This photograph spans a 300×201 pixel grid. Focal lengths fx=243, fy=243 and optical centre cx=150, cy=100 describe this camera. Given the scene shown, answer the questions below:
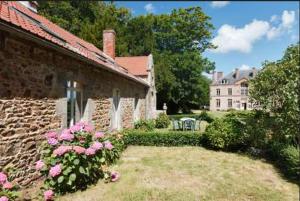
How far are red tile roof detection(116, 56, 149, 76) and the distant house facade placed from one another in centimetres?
3819

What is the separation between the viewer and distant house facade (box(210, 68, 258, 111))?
184ft

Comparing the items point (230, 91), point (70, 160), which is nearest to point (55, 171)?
point (70, 160)

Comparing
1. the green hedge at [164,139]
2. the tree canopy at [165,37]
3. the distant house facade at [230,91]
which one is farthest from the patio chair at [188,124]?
the distant house facade at [230,91]

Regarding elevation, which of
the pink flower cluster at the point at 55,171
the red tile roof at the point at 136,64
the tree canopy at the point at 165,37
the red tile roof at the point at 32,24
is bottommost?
the pink flower cluster at the point at 55,171

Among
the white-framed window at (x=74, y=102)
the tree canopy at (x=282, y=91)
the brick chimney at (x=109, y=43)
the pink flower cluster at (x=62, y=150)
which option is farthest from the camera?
the brick chimney at (x=109, y=43)

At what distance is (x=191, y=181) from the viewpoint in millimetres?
6777

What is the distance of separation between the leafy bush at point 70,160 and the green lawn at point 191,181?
313 millimetres

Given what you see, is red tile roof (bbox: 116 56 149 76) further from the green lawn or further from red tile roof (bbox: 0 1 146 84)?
the green lawn

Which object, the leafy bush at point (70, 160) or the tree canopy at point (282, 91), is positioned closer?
the leafy bush at point (70, 160)

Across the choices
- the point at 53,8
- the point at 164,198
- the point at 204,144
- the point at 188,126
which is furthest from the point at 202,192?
the point at 53,8

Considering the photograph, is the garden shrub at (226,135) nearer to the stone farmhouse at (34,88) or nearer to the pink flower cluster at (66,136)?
the stone farmhouse at (34,88)

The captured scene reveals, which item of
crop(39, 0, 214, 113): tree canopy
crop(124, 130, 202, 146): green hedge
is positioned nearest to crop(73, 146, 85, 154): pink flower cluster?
crop(124, 130, 202, 146): green hedge

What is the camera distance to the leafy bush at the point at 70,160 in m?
5.38

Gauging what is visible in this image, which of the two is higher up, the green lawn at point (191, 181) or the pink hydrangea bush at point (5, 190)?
the pink hydrangea bush at point (5, 190)
